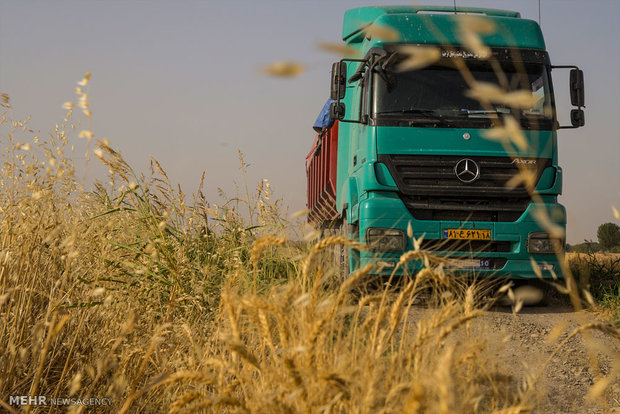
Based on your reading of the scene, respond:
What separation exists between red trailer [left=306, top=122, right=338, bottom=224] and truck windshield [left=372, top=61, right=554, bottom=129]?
8.15 feet

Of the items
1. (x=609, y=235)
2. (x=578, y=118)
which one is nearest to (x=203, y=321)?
(x=578, y=118)

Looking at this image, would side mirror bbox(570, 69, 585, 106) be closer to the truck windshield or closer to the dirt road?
the truck windshield

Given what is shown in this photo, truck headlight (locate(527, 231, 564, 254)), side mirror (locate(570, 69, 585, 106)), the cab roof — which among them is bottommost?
truck headlight (locate(527, 231, 564, 254))

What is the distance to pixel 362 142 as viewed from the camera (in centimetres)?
815

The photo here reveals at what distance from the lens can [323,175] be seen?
37.4 ft

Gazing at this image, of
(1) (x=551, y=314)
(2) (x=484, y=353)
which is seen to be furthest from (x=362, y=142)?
(2) (x=484, y=353)

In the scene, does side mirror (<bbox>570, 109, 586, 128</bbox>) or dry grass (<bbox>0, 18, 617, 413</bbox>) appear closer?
dry grass (<bbox>0, 18, 617, 413</bbox>)

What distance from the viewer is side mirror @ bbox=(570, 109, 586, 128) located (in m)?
7.91

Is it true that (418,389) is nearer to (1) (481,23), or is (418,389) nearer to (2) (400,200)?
(1) (481,23)

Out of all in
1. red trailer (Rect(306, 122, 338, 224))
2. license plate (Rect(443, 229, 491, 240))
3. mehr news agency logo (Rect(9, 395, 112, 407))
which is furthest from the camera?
red trailer (Rect(306, 122, 338, 224))

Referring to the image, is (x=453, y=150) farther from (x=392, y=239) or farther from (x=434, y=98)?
(x=392, y=239)

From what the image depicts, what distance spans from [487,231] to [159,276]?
450 centimetres

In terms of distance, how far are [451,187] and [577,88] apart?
2.01 m

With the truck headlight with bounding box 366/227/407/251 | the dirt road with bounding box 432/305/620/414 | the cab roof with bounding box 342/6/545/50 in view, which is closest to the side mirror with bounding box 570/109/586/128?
the cab roof with bounding box 342/6/545/50
